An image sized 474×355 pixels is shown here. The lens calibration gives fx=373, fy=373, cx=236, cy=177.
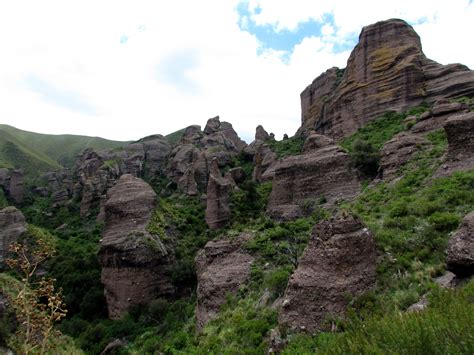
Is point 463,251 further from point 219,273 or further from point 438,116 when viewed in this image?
point 438,116

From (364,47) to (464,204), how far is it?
38.2 meters

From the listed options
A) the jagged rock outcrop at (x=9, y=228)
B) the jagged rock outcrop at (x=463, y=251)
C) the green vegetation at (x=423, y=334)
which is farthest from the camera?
the jagged rock outcrop at (x=9, y=228)

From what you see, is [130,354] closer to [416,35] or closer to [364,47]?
[364,47]

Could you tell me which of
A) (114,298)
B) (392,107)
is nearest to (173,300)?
(114,298)

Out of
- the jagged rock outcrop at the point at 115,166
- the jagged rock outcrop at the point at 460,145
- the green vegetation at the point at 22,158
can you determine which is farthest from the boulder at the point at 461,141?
the green vegetation at the point at 22,158

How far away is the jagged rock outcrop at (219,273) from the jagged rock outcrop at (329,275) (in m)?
7.81

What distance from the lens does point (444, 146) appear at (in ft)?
82.8

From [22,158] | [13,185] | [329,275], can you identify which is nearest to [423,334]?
[329,275]

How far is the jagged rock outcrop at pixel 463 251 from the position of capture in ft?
33.8

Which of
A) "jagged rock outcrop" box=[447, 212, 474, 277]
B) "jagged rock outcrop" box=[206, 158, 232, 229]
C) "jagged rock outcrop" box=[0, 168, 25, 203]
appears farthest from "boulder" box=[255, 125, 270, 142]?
"jagged rock outcrop" box=[447, 212, 474, 277]

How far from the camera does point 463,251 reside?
10.5 metres

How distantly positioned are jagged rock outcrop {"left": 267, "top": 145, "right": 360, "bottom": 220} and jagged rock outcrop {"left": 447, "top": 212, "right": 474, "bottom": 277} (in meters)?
18.6

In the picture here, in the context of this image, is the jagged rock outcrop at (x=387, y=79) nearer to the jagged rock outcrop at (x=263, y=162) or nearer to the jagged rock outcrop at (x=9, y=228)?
the jagged rock outcrop at (x=263, y=162)

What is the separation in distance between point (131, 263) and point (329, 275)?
2712 centimetres
